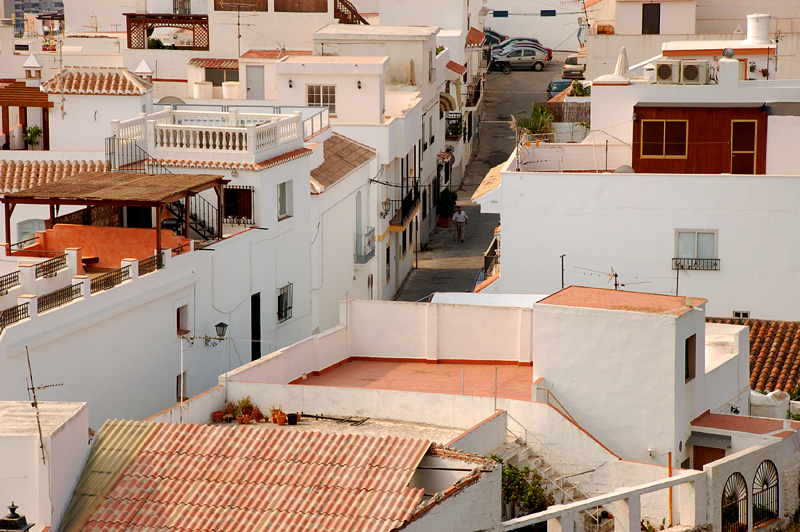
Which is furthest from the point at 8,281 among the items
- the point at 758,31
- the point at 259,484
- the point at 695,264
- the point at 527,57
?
the point at 527,57

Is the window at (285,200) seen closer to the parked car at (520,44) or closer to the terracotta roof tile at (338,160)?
the terracotta roof tile at (338,160)

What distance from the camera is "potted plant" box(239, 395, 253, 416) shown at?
25.1m

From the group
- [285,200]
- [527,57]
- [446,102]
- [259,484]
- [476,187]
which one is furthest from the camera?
[527,57]

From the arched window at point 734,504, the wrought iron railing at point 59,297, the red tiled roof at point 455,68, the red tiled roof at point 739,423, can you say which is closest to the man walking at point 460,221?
the red tiled roof at point 455,68

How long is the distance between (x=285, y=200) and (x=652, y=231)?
10.4 metres

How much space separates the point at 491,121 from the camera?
78.1 metres

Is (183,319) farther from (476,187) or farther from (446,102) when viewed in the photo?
(476,187)

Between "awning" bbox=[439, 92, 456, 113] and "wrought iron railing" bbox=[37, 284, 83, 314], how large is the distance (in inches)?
1533

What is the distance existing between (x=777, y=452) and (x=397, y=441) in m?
9.26

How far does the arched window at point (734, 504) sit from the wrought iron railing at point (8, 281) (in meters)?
14.8

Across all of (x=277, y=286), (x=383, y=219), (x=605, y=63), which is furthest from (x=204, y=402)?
(x=605, y=63)

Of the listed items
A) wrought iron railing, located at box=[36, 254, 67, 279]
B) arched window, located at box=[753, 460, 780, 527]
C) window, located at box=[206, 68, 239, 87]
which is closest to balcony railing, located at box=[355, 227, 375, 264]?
wrought iron railing, located at box=[36, 254, 67, 279]

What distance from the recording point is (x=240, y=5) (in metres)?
62.1

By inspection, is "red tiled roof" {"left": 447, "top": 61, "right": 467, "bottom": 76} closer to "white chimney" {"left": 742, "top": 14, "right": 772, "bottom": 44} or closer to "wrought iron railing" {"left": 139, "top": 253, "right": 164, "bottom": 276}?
"white chimney" {"left": 742, "top": 14, "right": 772, "bottom": 44}
